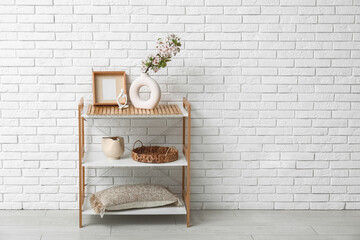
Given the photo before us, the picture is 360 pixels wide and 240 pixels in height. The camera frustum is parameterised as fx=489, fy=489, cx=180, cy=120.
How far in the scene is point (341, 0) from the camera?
3.24 m

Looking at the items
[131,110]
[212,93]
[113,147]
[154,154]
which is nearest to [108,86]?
[131,110]

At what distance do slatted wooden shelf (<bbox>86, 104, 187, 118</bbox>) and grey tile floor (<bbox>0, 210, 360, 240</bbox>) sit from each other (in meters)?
0.71

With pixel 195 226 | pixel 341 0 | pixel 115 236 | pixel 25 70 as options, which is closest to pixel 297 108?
pixel 341 0

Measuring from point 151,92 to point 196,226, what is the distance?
89 cm

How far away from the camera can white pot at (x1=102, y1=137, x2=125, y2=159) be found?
3049 mm

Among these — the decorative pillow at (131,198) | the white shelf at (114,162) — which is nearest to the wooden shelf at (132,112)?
the white shelf at (114,162)

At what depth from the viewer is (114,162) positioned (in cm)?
303

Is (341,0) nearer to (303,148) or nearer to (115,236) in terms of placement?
(303,148)

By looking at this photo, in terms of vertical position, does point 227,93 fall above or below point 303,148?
above

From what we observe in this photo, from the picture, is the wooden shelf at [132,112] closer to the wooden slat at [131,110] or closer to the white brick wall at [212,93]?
the wooden slat at [131,110]

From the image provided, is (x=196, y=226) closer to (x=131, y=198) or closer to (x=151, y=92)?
(x=131, y=198)

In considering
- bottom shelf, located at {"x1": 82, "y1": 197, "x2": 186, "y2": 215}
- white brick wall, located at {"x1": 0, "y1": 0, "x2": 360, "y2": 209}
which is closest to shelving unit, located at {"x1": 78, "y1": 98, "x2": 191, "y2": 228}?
bottom shelf, located at {"x1": 82, "y1": 197, "x2": 186, "y2": 215}

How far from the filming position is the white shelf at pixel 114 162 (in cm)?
298

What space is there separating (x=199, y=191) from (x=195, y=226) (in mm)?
351
